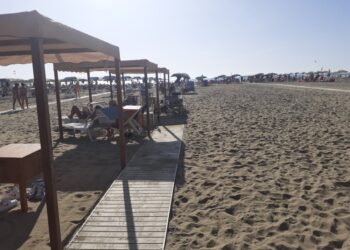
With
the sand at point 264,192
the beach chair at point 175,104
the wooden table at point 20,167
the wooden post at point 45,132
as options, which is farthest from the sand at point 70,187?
the beach chair at point 175,104

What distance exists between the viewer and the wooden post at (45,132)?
Result: 10.2ft

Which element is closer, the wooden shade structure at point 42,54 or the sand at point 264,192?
the wooden shade structure at point 42,54

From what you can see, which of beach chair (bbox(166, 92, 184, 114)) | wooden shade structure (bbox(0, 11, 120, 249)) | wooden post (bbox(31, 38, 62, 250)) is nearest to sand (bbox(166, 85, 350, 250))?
wooden post (bbox(31, 38, 62, 250))

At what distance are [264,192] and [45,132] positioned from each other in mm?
3200

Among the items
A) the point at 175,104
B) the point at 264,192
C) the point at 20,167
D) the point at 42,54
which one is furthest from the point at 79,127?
the point at 42,54

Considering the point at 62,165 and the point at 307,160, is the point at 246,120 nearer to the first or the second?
the point at 307,160

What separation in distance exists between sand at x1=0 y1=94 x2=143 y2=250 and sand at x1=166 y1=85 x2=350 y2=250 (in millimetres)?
1206

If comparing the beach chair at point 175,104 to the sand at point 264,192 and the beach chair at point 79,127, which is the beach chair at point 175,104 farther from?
the sand at point 264,192

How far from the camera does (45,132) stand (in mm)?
3271

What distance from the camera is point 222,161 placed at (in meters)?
7.00

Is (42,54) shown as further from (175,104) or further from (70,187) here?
(175,104)

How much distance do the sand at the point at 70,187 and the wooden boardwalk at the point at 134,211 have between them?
0.22m

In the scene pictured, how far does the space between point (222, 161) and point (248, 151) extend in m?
1.02

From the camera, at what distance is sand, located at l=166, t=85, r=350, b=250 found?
389 centimetres
